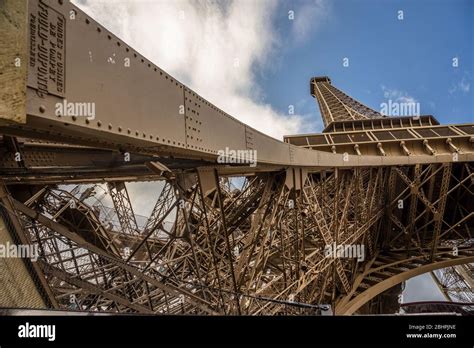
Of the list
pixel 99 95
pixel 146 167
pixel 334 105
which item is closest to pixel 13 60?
pixel 99 95

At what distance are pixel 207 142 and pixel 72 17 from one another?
8.17 feet

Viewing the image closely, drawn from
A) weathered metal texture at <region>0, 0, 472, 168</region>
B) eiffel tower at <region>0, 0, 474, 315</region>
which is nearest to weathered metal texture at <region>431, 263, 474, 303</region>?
eiffel tower at <region>0, 0, 474, 315</region>

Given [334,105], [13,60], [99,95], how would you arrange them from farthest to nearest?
1. [334,105]
2. [99,95]
3. [13,60]

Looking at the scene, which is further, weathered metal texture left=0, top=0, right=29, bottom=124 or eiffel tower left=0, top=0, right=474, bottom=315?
eiffel tower left=0, top=0, right=474, bottom=315

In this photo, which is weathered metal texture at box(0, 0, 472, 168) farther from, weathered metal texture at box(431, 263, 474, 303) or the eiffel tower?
weathered metal texture at box(431, 263, 474, 303)

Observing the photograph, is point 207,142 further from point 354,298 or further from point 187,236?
point 354,298

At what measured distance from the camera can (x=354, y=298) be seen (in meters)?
14.3

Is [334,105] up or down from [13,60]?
up

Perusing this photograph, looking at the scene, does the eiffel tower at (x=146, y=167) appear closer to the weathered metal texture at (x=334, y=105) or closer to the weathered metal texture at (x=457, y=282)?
the weathered metal texture at (x=457, y=282)

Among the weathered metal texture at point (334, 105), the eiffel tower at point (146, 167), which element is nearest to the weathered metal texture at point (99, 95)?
the eiffel tower at point (146, 167)

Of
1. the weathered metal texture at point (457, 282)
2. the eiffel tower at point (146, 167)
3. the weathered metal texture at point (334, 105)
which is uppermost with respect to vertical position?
the weathered metal texture at point (334, 105)

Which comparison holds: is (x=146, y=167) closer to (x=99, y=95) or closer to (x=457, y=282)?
(x=99, y=95)
